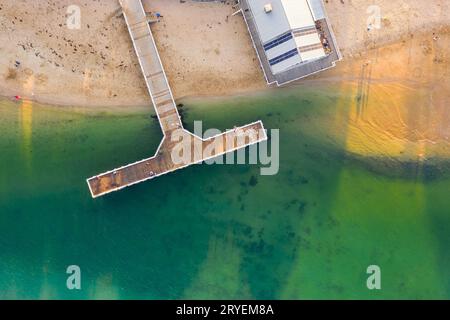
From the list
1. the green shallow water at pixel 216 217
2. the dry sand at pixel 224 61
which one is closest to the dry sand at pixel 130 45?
the dry sand at pixel 224 61

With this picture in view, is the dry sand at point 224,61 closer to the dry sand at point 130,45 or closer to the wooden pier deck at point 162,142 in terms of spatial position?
the dry sand at point 130,45

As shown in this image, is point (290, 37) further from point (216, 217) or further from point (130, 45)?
point (216, 217)

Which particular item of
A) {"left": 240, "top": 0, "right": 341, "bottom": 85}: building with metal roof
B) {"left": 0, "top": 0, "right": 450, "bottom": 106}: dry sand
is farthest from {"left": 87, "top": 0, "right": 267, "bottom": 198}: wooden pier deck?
{"left": 240, "top": 0, "right": 341, "bottom": 85}: building with metal roof

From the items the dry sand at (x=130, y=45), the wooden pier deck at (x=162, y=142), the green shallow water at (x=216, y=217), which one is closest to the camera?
the wooden pier deck at (x=162, y=142)

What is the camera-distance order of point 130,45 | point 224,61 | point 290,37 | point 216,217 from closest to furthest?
point 290,37, point 130,45, point 224,61, point 216,217

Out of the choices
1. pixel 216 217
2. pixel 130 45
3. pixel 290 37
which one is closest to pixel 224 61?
pixel 290 37

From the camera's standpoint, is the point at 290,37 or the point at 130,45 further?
the point at 130,45

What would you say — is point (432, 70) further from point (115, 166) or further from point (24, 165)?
point (24, 165)
